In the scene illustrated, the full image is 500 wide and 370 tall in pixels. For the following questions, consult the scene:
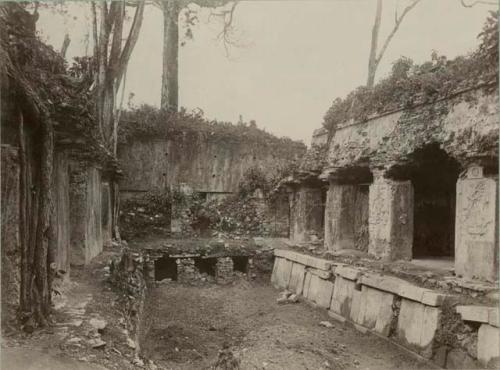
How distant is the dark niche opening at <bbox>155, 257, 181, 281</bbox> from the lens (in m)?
12.8

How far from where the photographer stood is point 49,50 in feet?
18.7

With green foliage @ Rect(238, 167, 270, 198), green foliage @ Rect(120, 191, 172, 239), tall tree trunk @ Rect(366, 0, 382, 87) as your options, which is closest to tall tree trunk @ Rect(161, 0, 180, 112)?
green foliage @ Rect(238, 167, 270, 198)

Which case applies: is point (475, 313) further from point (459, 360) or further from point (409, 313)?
point (409, 313)

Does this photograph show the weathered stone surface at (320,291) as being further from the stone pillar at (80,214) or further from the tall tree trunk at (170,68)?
the tall tree trunk at (170,68)

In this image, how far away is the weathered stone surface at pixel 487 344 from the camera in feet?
17.2

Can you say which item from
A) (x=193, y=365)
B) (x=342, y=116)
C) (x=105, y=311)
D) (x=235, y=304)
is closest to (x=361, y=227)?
(x=342, y=116)

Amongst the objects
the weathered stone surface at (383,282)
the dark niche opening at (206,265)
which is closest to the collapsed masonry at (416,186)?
the weathered stone surface at (383,282)

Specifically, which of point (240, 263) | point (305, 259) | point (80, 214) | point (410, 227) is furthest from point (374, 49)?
point (80, 214)

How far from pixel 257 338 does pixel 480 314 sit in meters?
3.47

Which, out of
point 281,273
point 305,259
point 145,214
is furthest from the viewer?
point 145,214

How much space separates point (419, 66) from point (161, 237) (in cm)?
870

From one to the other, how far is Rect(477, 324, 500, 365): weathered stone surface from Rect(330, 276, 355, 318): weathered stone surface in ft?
9.77

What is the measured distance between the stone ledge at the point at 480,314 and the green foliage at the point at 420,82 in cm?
319

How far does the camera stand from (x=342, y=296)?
8.71 m
